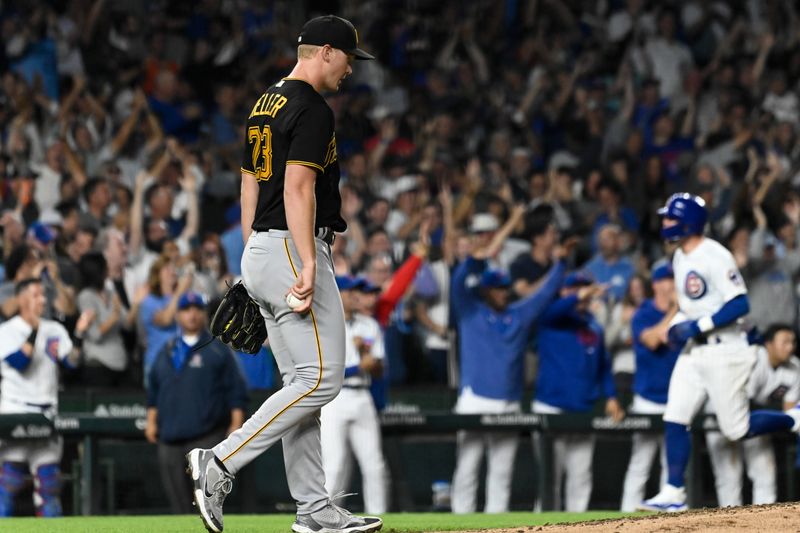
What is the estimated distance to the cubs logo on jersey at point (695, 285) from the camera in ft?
26.0

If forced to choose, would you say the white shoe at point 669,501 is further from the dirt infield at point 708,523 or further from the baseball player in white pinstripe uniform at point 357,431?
the baseball player in white pinstripe uniform at point 357,431

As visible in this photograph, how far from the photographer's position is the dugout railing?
369 inches

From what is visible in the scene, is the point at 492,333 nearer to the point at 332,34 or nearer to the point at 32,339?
the point at 32,339

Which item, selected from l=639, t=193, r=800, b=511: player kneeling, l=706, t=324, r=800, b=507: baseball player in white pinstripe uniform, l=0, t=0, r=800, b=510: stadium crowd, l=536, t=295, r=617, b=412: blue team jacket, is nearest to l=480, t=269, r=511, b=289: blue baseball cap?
l=0, t=0, r=800, b=510: stadium crowd

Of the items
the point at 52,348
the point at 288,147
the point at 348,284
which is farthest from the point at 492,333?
the point at 288,147

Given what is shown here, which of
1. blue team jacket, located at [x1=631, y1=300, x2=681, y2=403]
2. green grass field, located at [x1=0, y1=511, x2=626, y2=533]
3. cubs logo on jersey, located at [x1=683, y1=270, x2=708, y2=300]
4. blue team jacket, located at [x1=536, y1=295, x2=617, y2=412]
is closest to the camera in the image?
green grass field, located at [x1=0, y1=511, x2=626, y2=533]

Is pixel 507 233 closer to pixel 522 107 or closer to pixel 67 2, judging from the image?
A: pixel 522 107

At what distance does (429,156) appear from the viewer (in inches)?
547

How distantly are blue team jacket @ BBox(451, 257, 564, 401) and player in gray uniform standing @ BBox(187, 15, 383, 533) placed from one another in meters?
4.43

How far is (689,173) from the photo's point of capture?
14000mm

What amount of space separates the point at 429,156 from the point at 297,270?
8574mm

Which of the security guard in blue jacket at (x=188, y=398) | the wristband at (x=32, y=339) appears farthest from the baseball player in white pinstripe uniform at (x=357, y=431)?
A: the wristband at (x=32, y=339)

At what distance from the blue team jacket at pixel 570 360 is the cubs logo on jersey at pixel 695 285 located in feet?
6.56

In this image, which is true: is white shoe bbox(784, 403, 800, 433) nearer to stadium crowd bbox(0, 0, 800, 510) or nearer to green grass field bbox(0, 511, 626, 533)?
green grass field bbox(0, 511, 626, 533)
